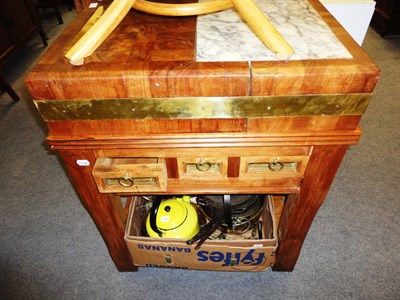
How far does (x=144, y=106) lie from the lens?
64 centimetres

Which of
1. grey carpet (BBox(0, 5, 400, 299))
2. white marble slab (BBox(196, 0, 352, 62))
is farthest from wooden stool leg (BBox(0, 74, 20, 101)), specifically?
white marble slab (BBox(196, 0, 352, 62))

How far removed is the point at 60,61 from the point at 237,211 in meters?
0.83

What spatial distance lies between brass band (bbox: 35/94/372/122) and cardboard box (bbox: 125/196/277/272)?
534 mm

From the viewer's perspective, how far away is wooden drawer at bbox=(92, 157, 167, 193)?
2.44 feet

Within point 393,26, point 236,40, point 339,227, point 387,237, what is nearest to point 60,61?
point 236,40

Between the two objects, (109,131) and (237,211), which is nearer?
(109,131)

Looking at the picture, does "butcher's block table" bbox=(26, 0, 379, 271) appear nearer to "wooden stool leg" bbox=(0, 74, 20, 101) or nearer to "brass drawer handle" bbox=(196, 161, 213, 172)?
"brass drawer handle" bbox=(196, 161, 213, 172)

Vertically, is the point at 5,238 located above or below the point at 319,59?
below

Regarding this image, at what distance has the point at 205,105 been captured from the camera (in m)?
0.64

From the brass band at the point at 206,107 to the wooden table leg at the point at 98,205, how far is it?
15 centimetres

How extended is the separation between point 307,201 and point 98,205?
0.67 meters

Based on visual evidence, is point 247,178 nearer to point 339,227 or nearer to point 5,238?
point 339,227

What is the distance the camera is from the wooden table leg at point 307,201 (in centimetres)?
75

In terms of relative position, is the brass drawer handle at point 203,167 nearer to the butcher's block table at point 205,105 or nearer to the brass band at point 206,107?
the butcher's block table at point 205,105
